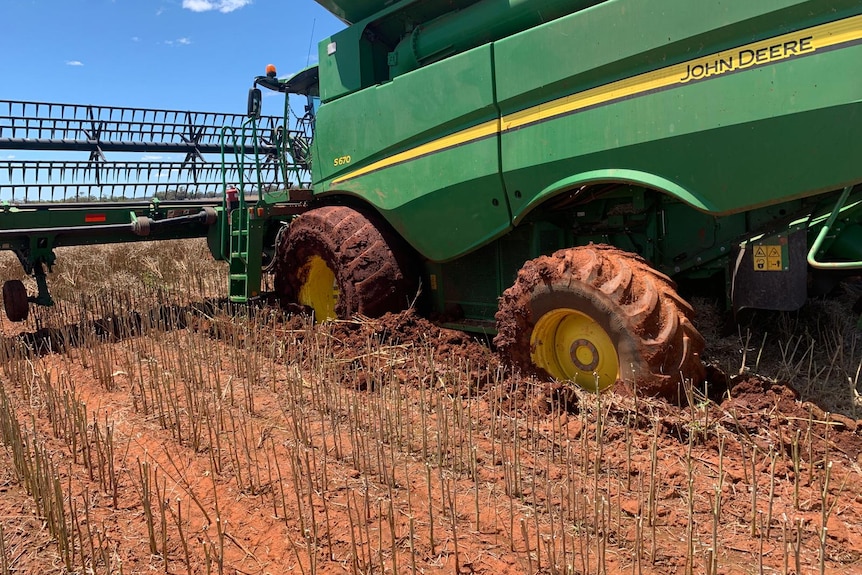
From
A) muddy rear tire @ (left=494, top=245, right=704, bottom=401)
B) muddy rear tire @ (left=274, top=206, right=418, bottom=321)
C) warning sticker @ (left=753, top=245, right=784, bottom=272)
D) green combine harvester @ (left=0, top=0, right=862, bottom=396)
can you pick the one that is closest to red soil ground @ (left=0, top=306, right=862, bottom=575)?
muddy rear tire @ (left=494, top=245, right=704, bottom=401)

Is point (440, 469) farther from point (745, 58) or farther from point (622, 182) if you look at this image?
point (745, 58)

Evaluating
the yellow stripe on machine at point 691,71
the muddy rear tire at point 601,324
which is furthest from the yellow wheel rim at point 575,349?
the yellow stripe on machine at point 691,71

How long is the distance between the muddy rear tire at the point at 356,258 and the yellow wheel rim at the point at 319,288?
0.01 meters

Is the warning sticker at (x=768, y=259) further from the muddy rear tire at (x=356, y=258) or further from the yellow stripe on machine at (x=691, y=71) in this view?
the muddy rear tire at (x=356, y=258)

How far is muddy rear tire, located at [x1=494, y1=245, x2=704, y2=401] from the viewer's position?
9.18 ft

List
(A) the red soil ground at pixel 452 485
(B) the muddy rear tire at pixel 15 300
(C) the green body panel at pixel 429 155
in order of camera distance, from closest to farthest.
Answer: (A) the red soil ground at pixel 452 485 → (C) the green body panel at pixel 429 155 → (B) the muddy rear tire at pixel 15 300

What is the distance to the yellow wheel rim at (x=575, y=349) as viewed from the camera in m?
3.12

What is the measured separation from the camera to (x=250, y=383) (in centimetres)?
365

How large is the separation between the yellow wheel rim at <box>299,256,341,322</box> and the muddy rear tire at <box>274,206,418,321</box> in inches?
0.5

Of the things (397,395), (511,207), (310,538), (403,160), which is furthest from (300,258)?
(310,538)

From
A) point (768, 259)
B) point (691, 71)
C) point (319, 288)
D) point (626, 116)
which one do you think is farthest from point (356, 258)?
point (768, 259)

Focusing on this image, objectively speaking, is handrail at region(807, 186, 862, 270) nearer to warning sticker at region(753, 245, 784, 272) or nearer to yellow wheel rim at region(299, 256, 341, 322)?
warning sticker at region(753, 245, 784, 272)

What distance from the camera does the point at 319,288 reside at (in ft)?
16.9

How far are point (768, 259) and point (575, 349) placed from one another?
0.99 m
